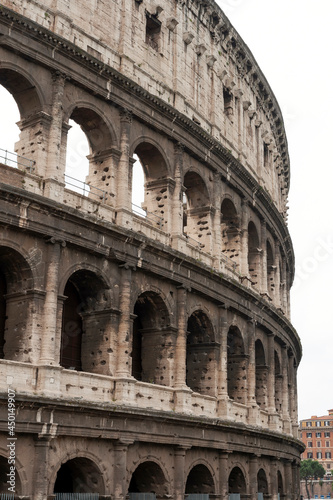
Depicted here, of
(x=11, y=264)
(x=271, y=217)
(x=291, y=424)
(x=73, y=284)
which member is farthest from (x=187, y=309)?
(x=291, y=424)

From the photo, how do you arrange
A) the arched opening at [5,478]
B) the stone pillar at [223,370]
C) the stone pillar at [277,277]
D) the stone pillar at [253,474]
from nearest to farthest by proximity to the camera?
1. the arched opening at [5,478]
2. the stone pillar at [223,370]
3. the stone pillar at [253,474]
4. the stone pillar at [277,277]

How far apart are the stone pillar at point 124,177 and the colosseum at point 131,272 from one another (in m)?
0.05

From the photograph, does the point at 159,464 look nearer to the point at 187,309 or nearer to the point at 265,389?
the point at 187,309

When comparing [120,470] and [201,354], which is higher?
[201,354]

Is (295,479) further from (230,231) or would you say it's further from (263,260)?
(230,231)

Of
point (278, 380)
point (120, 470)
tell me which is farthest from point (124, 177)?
point (278, 380)

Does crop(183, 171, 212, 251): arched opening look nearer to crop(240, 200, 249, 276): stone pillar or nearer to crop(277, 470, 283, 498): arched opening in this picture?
crop(240, 200, 249, 276): stone pillar

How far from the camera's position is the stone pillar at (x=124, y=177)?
62.6 feet

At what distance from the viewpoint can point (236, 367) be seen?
24531 millimetres

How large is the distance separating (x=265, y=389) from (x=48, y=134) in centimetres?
1384

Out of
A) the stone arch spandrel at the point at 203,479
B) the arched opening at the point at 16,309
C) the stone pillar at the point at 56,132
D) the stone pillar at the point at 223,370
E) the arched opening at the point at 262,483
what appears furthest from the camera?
the arched opening at the point at 262,483

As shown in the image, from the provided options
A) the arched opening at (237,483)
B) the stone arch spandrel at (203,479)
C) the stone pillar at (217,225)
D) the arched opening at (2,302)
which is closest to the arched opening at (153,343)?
the stone arch spandrel at (203,479)

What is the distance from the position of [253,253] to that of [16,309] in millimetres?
13541

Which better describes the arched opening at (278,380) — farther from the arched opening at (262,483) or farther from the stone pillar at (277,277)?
the arched opening at (262,483)
